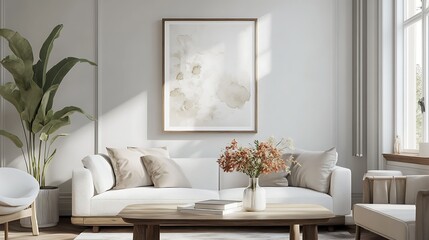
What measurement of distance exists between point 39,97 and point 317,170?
8.62ft

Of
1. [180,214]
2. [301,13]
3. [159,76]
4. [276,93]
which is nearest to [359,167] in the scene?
[276,93]

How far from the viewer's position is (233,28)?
259 inches

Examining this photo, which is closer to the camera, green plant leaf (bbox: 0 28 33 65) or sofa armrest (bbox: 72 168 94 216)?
sofa armrest (bbox: 72 168 94 216)

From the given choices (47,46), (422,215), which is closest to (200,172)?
(47,46)

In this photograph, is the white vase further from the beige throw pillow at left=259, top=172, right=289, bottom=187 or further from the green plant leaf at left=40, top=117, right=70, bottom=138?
the green plant leaf at left=40, top=117, right=70, bottom=138

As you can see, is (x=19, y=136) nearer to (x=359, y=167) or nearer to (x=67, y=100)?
(x=67, y=100)

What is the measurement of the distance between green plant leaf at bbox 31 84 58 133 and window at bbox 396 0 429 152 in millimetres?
3210

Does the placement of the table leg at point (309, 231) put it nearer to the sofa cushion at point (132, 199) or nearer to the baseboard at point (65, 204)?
the sofa cushion at point (132, 199)

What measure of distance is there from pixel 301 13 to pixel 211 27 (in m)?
0.94

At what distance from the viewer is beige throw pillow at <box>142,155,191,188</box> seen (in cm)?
584

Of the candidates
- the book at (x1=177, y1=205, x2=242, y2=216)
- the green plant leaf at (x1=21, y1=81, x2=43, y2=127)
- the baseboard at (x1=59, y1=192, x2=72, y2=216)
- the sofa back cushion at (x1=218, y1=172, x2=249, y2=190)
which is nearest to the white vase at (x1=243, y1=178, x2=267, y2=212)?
the book at (x1=177, y1=205, x2=242, y2=216)

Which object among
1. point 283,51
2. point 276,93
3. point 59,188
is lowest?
point 59,188

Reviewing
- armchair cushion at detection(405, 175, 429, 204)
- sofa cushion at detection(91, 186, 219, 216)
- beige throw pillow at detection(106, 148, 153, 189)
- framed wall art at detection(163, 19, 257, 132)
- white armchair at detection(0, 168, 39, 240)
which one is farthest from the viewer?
framed wall art at detection(163, 19, 257, 132)

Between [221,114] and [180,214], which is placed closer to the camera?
[180,214]
